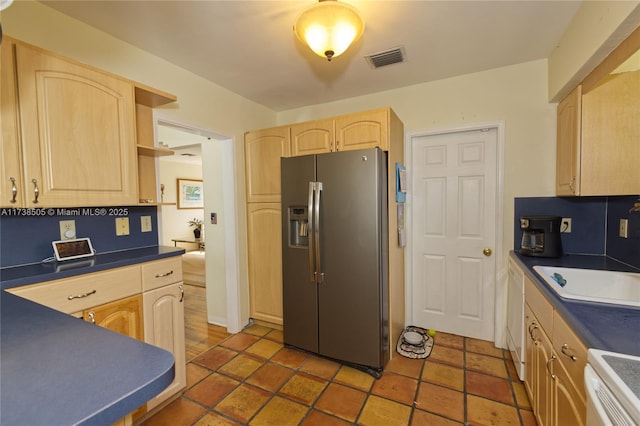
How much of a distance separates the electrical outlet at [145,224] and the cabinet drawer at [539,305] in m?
2.56

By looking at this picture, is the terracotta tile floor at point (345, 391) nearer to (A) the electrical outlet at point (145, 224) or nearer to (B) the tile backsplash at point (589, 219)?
(B) the tile backsplash at point (589, 219)

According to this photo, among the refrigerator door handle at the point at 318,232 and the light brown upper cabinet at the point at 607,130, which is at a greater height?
the light brown upper cabinet at the point at 607,130

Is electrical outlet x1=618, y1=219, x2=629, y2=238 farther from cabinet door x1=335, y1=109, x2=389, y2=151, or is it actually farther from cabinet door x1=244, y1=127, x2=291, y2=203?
cabinet door x1=244, y1=127, x2=291, y2=203

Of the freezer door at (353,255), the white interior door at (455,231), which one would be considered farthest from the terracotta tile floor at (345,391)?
the white interior door at (455,231)

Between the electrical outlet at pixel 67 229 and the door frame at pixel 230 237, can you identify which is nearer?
→ the electrical outlet at pixel 67 229

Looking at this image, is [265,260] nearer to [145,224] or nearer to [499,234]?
[145,224]

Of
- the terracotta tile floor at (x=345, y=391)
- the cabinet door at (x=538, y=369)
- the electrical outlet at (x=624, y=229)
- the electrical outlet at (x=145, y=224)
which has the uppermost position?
the electrical outlet at (x=145, y=224)

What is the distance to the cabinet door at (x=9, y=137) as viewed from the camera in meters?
1.30

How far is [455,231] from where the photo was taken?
2.68m

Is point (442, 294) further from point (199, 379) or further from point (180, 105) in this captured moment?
point (180, 105)

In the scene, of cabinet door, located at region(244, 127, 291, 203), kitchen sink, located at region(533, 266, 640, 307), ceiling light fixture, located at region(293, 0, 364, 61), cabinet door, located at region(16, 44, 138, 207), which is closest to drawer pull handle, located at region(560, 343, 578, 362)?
kitchen sink, located at region(533, 266, 640, 307)

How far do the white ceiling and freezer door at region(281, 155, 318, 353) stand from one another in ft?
Result: 2.79

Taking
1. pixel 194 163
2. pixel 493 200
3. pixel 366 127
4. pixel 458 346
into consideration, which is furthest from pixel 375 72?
pixel 194 163

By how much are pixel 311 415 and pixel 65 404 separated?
5.34 feet
